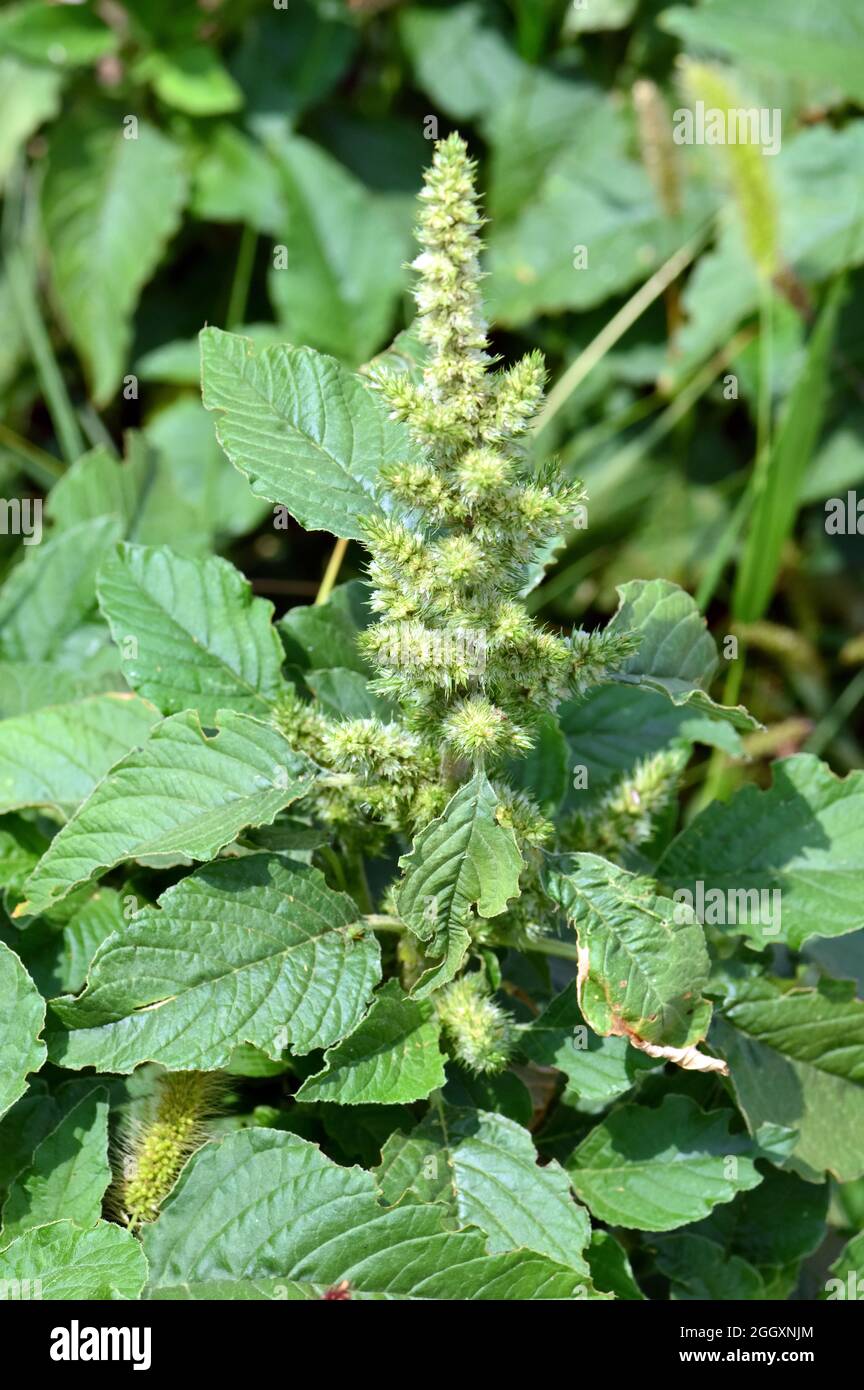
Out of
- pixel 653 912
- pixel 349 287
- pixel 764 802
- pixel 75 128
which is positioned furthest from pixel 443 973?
pixel 75 128

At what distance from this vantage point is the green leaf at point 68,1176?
1113 millimetres

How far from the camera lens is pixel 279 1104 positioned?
1.32m

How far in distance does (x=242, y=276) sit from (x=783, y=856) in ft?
5.47

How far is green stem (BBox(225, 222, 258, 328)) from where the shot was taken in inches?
98.4

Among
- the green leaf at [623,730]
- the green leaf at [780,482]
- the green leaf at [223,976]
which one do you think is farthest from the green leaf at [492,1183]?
the green leaf at [780,482]

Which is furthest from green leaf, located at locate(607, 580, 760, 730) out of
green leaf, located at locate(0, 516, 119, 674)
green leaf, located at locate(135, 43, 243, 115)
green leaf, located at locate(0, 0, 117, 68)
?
green leaf, located at locate(0, 0, 117, 68)

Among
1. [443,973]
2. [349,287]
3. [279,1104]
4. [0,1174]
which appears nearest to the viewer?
[443,973]

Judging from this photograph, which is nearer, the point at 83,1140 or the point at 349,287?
the point at 83,1140

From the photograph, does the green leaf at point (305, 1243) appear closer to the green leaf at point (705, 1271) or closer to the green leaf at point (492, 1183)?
the green leaf at point (492, 1183)

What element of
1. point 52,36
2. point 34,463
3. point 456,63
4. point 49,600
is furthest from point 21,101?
point 49,600

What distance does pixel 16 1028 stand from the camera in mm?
1089

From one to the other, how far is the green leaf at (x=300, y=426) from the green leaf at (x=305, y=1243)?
0.53 meters

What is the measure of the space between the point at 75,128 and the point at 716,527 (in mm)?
1630

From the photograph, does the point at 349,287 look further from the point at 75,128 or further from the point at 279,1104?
the point at 279,1104
